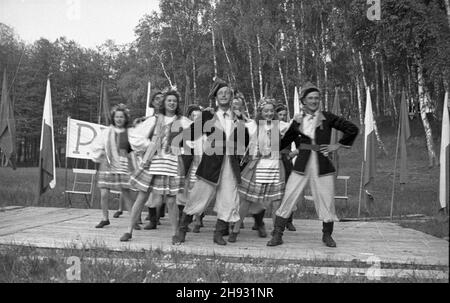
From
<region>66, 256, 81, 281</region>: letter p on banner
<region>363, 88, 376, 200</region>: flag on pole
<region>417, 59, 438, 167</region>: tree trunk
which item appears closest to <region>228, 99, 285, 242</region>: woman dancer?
<region>66, 256, 81, 281</region>: letter p on banner

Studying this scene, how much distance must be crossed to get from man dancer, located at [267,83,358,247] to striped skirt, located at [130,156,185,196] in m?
1.16

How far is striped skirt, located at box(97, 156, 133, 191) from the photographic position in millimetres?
5621

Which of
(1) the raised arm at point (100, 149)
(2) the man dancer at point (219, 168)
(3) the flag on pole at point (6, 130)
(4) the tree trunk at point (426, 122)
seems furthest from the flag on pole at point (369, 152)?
(4) the tree trunk at point (426, 122)

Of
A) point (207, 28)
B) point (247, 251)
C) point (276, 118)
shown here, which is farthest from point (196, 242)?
point (207, 28)

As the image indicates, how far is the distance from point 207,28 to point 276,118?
51.7ft

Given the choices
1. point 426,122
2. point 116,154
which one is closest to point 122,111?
point 116,154

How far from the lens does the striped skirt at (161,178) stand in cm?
454

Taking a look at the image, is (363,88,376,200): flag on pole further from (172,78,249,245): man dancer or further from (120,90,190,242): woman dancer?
(120,90,190,242): woman dancer

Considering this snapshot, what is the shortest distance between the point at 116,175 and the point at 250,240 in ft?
6.91

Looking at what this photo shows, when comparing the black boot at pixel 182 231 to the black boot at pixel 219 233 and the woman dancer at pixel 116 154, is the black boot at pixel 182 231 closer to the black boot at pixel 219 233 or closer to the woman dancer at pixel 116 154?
the black boot at pixel 219 233

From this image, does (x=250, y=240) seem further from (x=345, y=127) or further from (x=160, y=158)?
(x=345, y=127)

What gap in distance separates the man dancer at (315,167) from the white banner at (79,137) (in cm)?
418

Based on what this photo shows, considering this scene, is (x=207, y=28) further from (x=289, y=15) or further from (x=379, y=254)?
(x=379, y=254)

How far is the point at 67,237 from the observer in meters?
4.57
